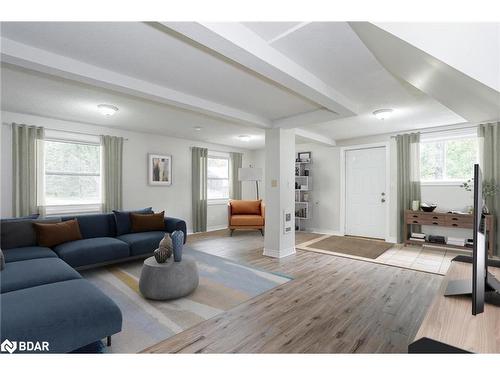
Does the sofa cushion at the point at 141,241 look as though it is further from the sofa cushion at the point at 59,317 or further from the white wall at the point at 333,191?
the white wall at the point at 333,191

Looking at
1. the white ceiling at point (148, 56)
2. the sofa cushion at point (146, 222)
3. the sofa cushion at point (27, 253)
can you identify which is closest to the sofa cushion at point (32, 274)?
the sofa cushion at point (27, 253)

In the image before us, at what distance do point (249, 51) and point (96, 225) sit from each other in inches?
136

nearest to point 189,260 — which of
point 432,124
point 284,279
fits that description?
point 284,279

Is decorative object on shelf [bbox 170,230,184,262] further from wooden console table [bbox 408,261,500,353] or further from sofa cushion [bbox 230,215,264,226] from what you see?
sofa cushion [bbox 230,215,264,226]

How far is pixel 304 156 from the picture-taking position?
668 centimetres

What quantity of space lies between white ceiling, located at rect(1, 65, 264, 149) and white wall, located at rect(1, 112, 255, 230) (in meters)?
0.17

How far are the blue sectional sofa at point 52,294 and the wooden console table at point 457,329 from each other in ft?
5.84

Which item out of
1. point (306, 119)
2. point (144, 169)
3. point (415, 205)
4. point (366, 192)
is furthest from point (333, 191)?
point (144, 169)

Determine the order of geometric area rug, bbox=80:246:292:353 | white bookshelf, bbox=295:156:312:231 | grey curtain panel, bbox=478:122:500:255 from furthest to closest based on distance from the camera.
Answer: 1. white bookshelf, bbox=295:156:312:231
2. grey curtain panel, bbox=478:122:500:255
3. geometric area rug, bbox=80:246:292:353

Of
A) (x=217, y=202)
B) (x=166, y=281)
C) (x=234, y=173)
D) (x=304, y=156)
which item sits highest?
(x=304, y=156)

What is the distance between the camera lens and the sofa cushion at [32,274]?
2.04 m

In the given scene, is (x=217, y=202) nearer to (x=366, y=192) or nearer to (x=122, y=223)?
(x=122, y=223)

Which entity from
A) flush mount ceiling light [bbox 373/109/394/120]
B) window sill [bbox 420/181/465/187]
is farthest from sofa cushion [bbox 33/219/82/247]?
window sill [bbox 420/181/465/187]

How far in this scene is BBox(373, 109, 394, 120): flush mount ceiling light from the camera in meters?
3.79
